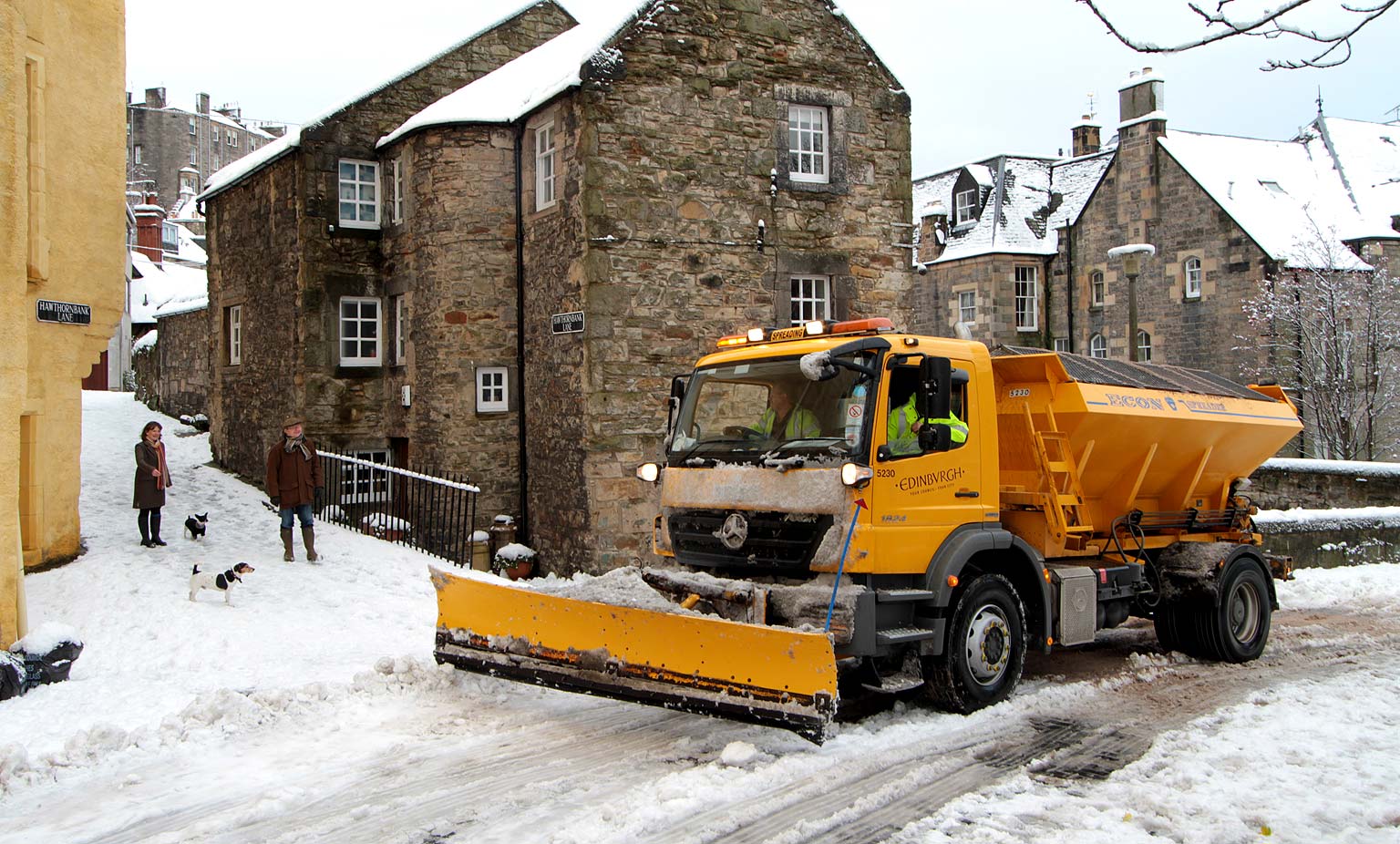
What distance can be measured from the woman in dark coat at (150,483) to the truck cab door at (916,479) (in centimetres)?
852

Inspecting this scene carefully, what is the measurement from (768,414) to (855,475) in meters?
1.08

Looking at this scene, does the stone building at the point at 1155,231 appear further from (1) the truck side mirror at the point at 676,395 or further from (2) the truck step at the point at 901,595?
(2) the truck step at the point at 901,595

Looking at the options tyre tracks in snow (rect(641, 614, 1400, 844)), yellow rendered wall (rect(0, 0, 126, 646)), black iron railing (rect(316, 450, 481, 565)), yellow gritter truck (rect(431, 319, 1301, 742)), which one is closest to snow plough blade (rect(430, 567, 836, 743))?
yellow gritter truck (rect(431, 319, 1301, 742))

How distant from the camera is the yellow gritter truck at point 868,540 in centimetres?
675

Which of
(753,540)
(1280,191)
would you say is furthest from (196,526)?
(1280,191)

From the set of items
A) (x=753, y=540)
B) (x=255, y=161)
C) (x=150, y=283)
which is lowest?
(x=753, y=540)

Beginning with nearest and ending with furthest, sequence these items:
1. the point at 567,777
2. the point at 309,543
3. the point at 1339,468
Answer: the point at 567,777, the point at 309,543, the point at 1339,468

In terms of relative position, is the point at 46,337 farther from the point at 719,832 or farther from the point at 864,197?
the point at 864,197

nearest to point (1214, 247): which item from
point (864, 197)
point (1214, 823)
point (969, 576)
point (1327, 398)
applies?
point (1327, 398)

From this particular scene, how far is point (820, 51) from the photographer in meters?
16.6

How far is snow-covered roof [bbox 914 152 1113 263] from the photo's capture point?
118ft

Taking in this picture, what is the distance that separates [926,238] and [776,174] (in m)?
23.0

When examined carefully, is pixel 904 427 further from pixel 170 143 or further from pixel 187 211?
pixel 170 143

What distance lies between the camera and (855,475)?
271 inches
